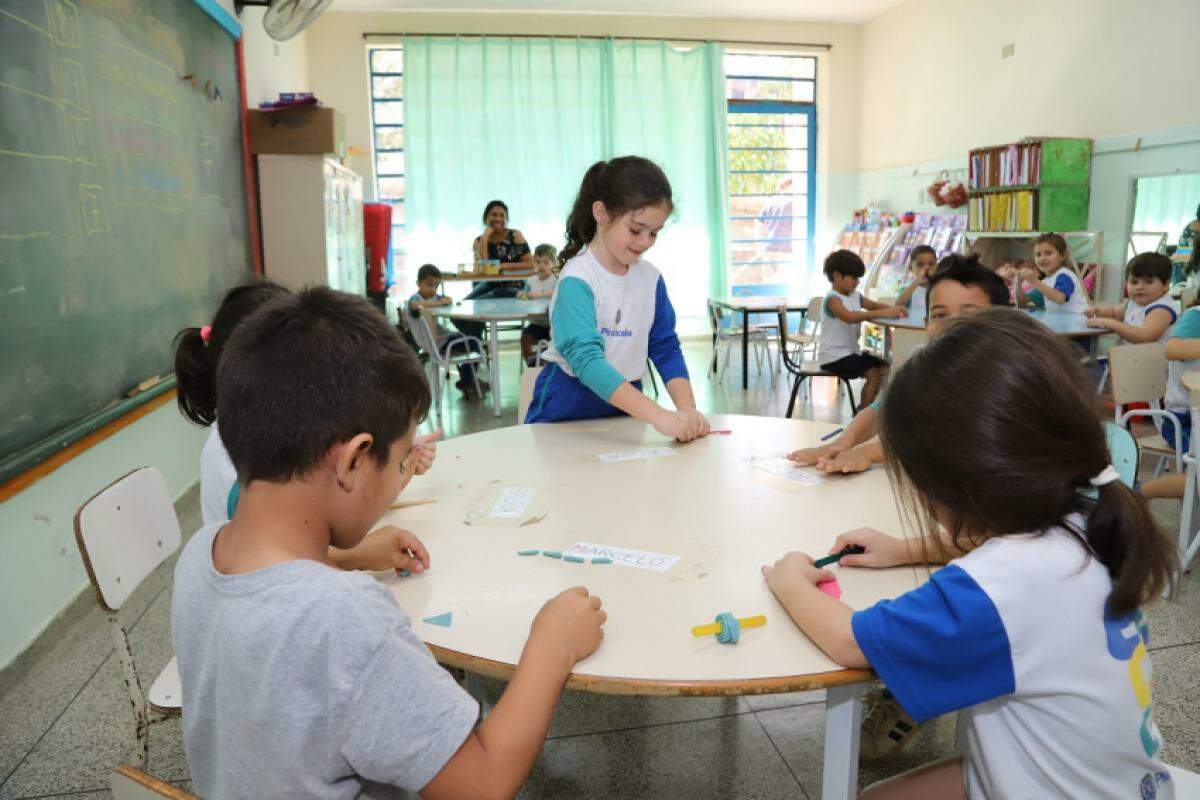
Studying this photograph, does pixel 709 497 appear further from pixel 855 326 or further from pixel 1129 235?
pixel 1129 235

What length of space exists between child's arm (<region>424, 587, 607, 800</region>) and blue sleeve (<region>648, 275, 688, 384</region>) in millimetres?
1281

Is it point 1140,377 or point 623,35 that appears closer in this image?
point 1140,377

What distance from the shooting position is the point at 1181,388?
3264 millimetres

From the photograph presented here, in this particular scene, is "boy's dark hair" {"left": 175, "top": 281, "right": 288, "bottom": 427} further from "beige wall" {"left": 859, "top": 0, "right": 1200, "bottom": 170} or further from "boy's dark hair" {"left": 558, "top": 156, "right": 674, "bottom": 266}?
"beige wall" {"left": 859, "top": 0, "right": 1200, "bottom": 170}

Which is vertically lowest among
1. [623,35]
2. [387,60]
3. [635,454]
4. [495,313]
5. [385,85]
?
[635,454]

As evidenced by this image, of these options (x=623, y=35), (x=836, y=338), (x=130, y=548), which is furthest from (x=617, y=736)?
(x=623, y=35)

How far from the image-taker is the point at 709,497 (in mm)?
1466

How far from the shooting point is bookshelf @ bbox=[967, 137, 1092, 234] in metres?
5.59

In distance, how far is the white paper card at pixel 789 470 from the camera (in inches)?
60.9

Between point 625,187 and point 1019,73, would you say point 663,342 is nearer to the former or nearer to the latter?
point 625,187

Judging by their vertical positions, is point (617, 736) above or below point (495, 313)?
below

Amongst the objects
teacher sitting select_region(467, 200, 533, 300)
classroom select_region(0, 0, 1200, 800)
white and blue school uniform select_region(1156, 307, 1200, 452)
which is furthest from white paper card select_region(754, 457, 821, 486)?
teacher sitting select_region(467, 200, 533, 300)

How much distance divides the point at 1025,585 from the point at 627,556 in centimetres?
54

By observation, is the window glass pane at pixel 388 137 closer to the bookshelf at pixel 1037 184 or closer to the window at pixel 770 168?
the window at pixel 770 168
